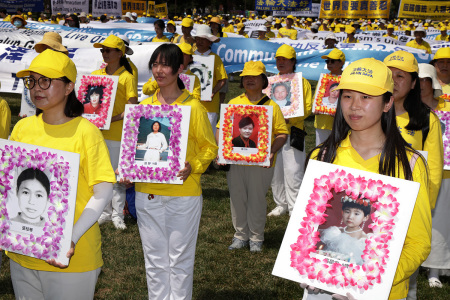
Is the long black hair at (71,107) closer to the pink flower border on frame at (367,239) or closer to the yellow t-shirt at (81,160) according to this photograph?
the yellow t-shirt at (81,160)

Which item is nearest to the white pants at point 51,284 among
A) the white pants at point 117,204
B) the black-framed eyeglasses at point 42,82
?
the black-framed eyeglasses at point 42,82

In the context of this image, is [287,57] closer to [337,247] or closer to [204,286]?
[204,286]

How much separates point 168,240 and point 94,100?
2.71m

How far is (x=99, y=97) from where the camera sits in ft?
21.9

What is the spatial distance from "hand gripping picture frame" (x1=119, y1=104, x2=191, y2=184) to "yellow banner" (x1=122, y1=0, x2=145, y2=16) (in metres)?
35.9

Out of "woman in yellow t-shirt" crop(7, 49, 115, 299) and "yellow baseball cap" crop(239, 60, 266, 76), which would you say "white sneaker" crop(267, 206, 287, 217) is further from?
"woman in yellow t-shirt" crop(7, 49, 115, 299)

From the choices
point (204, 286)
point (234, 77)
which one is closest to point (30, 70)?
point (204, 286)

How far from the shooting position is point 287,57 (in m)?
7.61

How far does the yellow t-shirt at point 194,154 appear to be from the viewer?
4.52 metres

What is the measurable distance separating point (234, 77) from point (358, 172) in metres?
21.7

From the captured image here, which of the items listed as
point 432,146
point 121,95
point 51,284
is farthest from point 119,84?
point 432,146

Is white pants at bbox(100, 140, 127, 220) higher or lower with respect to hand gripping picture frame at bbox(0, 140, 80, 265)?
lower

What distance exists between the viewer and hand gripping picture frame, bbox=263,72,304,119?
7570 mm

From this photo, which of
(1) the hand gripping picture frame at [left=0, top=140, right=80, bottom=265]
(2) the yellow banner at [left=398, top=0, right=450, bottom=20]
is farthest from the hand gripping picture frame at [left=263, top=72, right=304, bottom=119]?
(2) the yellow banner at [left=398, top=0, right=450, bottom=20]
